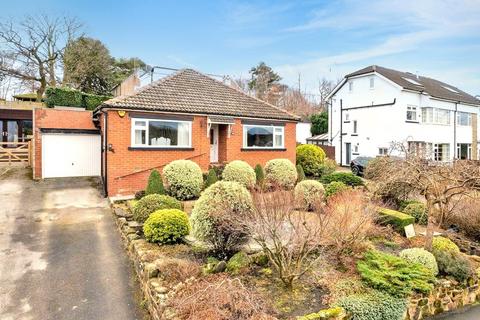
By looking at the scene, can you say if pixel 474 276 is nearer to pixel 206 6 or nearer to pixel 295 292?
pixel 295 292

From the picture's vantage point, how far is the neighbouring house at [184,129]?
44.5 ft

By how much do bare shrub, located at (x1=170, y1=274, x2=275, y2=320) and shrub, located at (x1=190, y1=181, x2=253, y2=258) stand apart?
1.65 m

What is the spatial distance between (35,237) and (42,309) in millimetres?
3995

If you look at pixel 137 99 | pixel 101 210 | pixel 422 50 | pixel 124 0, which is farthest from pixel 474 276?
pixel 422 50

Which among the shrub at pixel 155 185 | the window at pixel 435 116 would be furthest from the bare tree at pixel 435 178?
the window at pixel 435 116

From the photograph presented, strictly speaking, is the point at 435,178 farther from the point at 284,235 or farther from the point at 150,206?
the point at 150,206

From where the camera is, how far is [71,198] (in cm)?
1312

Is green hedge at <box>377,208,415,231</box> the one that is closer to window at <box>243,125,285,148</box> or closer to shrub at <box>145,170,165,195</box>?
shrub at <box>145,170,165,195</box>

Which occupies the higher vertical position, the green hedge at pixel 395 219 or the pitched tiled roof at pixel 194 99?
the pitched tiled roof at pixel 194 99

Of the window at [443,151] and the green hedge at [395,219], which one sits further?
the window at [443,151]

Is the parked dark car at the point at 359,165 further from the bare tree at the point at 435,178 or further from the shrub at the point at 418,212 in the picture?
the bare tree at the point at 435,178

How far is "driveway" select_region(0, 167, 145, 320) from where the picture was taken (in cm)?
631

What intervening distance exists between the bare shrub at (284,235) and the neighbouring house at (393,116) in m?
22.6

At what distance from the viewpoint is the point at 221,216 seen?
704cm
